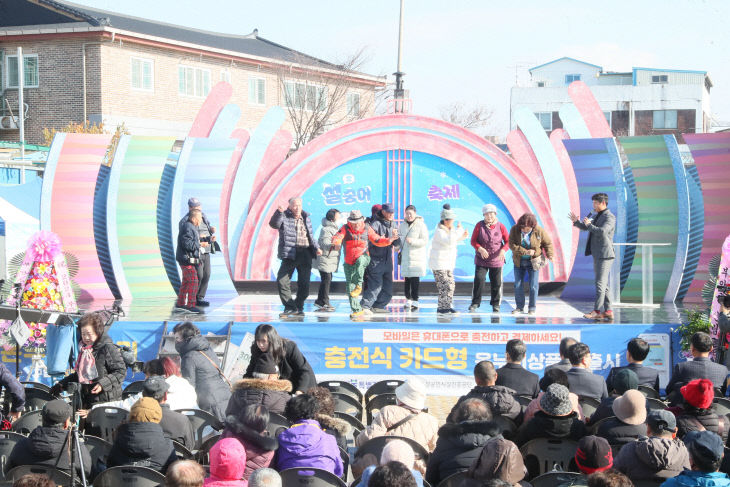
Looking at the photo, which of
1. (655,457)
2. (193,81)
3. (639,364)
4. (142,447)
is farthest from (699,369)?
(193,81)

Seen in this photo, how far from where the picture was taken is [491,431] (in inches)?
196

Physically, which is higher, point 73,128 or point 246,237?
point 73,128

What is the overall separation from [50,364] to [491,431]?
6.08 m

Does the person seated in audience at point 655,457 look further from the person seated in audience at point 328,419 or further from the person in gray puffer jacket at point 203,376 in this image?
the person in gray puffer jacket at point 203,376

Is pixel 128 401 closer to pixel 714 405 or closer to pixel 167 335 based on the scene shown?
pixel 167 335

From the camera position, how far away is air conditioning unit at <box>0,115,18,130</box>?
27.1m

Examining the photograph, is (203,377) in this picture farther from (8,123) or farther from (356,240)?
(8,123)

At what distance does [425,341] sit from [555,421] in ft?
14.5

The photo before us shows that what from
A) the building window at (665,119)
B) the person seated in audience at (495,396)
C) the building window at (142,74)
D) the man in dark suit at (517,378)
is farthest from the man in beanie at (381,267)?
the building window at (665,119)

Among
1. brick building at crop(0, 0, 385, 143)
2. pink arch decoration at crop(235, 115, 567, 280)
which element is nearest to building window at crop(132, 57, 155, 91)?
brick building at crop(0, 0, 385, 143)

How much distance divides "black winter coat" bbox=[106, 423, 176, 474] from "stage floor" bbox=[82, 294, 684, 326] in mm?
4866

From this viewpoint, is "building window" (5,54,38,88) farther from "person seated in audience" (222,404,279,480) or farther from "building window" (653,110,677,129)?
"building window" (653,110,677,129)

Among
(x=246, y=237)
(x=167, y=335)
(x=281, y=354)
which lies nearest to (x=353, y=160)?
(x=246, y=237)

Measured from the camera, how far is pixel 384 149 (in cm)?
1290
